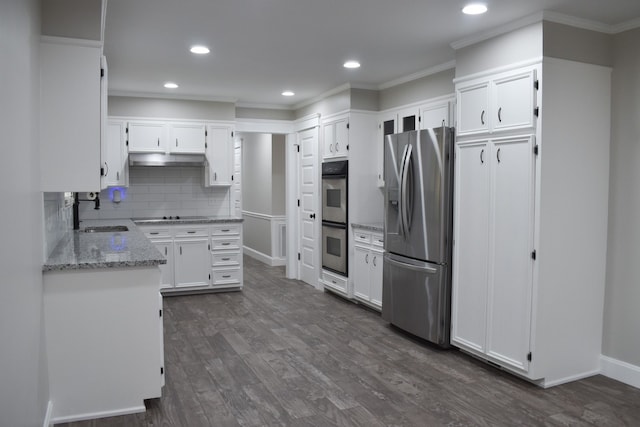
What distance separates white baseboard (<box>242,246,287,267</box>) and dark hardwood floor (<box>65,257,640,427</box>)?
3.22 meters

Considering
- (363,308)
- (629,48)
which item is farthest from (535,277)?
(363,308)

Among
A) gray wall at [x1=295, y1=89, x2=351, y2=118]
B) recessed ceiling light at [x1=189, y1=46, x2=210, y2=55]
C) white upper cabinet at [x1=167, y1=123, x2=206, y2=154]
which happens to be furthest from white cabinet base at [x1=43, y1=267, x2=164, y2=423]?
white upper cabinet at [x1=167, y1=123, x2=206, y2=154]

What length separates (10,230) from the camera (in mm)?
1695

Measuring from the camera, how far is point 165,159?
6223 millimetres

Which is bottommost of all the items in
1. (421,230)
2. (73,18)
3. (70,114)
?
(421,230)

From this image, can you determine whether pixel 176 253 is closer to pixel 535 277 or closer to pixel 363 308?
pixel 363 308

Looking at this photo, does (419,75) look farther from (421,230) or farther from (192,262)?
(192,262)

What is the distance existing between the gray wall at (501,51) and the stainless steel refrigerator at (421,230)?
523 mm

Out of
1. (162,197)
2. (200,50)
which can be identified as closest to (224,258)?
(162,197)

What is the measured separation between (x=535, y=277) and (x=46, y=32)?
3.39 m

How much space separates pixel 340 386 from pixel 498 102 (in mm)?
2293

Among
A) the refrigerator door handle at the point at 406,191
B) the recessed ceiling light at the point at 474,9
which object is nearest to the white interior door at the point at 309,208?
the refrigerator door handle at the point at 406,191

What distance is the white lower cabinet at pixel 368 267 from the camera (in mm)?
5109

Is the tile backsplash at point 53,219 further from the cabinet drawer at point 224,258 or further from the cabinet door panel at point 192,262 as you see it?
the cabinet drawer at point 224,258
